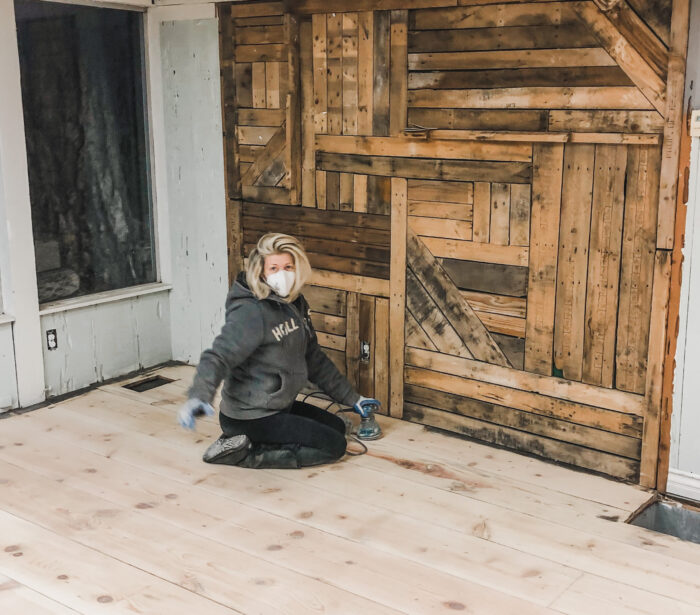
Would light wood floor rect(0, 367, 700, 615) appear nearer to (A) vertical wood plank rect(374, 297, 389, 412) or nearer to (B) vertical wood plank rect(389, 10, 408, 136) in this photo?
(A) vertical wood plank rect(374, 297, 389, 412)

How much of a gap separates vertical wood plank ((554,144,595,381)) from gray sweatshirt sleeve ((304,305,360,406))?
3.15 feet

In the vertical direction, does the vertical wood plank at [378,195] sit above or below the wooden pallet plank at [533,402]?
above

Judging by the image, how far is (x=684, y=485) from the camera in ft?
11.6

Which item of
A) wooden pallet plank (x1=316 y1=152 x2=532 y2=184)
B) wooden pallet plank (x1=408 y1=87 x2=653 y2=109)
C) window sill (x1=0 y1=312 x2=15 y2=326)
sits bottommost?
window sill (x1=0 y1=312 x2=15 y2=326)

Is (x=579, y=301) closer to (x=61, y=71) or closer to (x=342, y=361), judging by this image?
(x=342, y=361)

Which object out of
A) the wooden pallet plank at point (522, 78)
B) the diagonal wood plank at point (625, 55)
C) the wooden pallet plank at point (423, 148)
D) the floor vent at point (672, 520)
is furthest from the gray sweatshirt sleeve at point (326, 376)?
the diagonal wood plank at point (625, 55)

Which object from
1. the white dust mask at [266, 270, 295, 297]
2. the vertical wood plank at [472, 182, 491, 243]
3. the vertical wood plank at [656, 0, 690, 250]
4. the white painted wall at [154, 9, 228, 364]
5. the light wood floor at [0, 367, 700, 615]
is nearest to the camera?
the light wood floor at [0, 367, 700, 615]

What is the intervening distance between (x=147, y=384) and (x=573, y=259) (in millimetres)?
2488

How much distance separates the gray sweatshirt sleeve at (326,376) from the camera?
4.04 meters

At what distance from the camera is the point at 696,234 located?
3.33 meters

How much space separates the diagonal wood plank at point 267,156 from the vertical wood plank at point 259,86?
0.59 ft

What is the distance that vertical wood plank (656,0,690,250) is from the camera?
3.24 meters

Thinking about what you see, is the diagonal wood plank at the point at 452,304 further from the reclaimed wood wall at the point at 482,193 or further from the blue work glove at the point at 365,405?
the blue work glove at the point at 365,405

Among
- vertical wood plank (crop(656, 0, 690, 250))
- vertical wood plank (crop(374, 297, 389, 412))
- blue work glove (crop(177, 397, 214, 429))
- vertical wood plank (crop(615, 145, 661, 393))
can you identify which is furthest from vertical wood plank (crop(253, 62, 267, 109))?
vertical wood plank (crop(656, 0, 690, 250))
